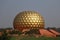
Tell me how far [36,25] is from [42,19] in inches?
53.9

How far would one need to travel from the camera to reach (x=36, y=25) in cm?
3666

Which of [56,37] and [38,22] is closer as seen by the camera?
[56,37]

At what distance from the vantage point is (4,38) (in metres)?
25.8

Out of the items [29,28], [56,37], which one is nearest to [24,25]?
[29,28]

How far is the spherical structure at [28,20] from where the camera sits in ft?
119

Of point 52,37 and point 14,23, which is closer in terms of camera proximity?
point 52,37

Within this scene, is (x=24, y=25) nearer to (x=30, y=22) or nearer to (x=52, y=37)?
(x=30, y=22)

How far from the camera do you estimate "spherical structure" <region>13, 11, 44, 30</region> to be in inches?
1432

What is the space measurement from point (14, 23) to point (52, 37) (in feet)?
39.0

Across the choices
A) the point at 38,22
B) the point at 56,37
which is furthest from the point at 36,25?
the point at 56,37

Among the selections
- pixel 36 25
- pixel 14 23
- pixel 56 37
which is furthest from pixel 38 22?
pixel 56 37

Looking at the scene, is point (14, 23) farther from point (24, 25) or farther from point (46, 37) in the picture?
point (46, 37)

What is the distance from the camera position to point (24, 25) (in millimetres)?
36656

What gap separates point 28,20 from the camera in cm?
3650
